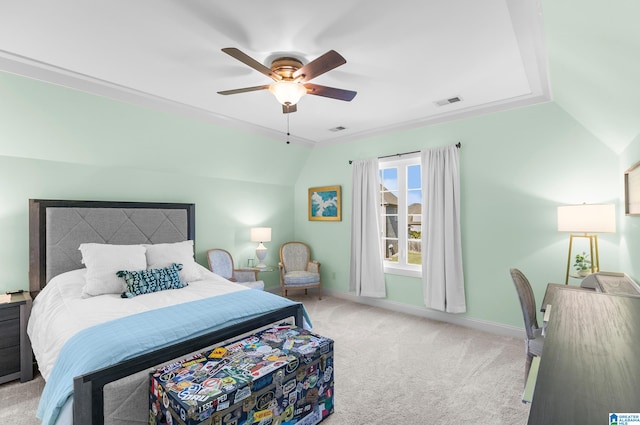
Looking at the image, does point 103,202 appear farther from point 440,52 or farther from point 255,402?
point 440,52

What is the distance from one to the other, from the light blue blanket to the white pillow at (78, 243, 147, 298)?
813 mm

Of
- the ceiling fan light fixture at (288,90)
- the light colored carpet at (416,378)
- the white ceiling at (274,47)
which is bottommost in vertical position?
the light colored carpet at (416,378)

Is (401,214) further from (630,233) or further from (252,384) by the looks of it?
(252,384)

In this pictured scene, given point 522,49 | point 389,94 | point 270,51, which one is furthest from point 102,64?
point 522,49

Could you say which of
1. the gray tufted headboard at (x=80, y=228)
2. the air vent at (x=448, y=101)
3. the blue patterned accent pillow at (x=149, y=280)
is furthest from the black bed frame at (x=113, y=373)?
the air vent at (x=448, y=101)

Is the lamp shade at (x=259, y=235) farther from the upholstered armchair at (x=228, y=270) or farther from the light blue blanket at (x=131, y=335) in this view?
the light blue blanket at (x=131, y=335)

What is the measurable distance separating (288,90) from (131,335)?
198cm

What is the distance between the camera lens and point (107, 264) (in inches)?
115

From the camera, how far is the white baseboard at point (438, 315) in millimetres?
3594

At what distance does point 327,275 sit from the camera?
5.40 m

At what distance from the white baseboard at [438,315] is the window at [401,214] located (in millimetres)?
485

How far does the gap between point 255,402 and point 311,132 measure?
12.5 ft

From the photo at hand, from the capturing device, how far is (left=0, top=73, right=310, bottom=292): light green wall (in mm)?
2984

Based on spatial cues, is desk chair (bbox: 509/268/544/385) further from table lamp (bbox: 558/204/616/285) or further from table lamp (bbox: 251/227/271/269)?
table lamp (bbox: 251/227/271/269)
